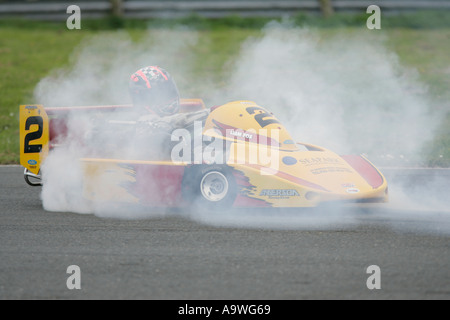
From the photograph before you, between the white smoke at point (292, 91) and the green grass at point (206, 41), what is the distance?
0.83 feet

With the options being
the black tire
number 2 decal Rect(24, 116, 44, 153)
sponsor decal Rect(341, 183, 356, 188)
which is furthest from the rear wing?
sponsor decal Rect(341, 183, 356, 188)

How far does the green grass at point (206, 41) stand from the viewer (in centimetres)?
1284

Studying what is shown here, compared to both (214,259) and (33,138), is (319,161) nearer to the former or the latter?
(214,259)

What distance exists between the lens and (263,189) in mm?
5145

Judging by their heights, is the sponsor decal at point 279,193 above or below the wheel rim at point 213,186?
below

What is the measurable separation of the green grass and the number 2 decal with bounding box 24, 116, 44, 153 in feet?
20.0

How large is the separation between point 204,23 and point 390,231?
1079 cm

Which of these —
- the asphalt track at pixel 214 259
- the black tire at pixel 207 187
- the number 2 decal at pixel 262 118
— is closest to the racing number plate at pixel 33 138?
the asphalt track at pixel 214 259

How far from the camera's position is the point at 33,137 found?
19.7ft

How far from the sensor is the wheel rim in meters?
5.36

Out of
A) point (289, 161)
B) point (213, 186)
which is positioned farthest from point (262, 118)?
point (213, 186)

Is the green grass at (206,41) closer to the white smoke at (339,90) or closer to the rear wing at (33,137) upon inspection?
the white smoke at (339,90)

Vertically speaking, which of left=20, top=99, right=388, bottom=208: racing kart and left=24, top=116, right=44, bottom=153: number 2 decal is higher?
left=24, top=116, right=44, bottom=153: number 2 decal

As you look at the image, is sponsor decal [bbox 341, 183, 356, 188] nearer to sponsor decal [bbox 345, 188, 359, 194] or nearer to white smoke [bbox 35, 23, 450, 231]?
sponsor decal [bbox 345, 188, 359, 194]
